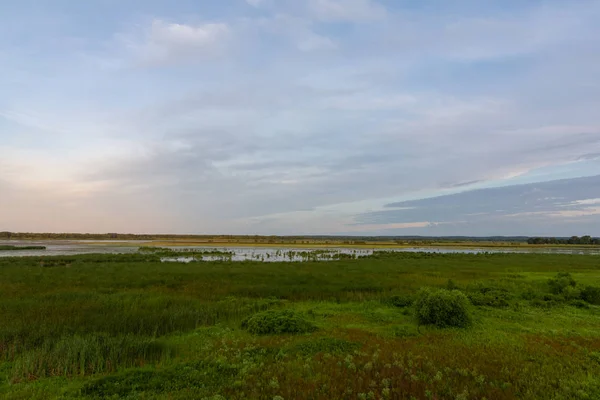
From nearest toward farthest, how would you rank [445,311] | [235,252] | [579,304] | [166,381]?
[166,381] < [445,311] < [579,304] < [235,252]

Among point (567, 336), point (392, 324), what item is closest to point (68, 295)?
point (392, 324)

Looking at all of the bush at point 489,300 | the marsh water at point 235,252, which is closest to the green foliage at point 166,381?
the bush at point 489,300

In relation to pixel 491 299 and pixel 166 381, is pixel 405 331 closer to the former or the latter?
pixel 491 299

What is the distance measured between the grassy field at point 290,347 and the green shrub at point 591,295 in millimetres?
77

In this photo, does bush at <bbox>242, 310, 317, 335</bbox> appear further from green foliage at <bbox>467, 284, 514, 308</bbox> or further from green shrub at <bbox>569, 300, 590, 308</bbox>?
green shrub at <bbox>569, 300, 590, 308</bbox>

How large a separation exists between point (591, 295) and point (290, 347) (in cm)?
1955

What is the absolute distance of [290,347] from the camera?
1076 centimetres

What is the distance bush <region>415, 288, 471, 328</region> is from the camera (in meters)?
13.7

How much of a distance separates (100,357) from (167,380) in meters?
2.67

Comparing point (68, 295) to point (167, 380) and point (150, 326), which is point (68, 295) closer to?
point (150, 326)

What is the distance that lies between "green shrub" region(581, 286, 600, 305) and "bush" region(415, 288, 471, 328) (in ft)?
36.4

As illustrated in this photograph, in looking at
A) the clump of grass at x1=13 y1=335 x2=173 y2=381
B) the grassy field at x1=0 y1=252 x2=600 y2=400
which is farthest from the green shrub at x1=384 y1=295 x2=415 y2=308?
the clump of grass at x1=13 y1=335 x2=173 y2=381

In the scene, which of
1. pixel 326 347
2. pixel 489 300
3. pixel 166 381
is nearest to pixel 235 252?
pixel 489 300

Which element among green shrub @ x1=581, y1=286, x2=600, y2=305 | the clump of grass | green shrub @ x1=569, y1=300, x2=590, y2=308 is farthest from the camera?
green shrub @ x1=581, y1=286, x2=600, y2=305
